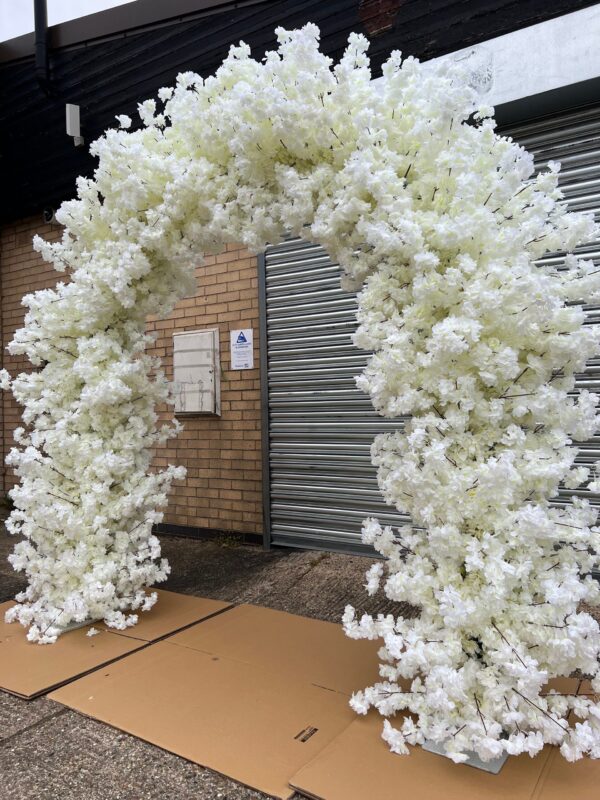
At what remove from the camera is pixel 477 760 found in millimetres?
2316

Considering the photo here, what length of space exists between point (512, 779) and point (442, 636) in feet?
1.78

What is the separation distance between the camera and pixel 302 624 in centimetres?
381

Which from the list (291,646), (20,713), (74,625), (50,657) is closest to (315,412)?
(291,646)

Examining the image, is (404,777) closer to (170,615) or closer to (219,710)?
(219,710)

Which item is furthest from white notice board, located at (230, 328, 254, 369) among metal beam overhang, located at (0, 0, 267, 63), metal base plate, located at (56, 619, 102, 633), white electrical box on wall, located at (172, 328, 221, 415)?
metal beam overhang, located at (0, 0, 267, 63)

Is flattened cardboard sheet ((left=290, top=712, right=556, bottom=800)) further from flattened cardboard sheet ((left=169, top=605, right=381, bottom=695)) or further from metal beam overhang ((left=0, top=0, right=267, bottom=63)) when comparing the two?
metal beam overhang ((left=0, top=0, right=267, bottom=63))

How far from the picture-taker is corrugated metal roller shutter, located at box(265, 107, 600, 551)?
205 inches

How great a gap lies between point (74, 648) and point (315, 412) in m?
2.72

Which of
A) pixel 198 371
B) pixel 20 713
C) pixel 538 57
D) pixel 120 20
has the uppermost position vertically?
pixel 120 20

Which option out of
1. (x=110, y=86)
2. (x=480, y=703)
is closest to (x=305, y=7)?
(x=110, y=86)

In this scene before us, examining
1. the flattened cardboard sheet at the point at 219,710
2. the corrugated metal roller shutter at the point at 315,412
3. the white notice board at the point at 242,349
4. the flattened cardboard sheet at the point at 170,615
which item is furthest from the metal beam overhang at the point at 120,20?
the flattened cardboard sheet at the point at 219,710

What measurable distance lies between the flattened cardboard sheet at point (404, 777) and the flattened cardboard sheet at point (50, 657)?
1492 mm

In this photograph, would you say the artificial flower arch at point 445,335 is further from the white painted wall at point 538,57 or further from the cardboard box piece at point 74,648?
the white painted wall at point 538,57

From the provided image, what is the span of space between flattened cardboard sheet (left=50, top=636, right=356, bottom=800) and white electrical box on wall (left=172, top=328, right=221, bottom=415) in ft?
9.38
